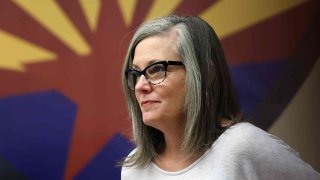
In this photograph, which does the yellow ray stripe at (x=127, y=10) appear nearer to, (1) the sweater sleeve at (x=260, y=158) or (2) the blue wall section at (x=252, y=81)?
(2) the blue wall section at (x=252, y=81)

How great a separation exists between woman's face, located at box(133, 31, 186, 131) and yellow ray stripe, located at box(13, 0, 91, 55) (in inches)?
26.3

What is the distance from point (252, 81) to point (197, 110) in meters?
0.82

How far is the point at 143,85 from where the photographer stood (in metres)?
0.93

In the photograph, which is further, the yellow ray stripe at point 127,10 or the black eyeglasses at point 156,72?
the yellow ray stripe at point 127,10

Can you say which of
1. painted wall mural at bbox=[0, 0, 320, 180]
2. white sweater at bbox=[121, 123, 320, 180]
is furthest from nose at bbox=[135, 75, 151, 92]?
painted wall mural at bbox=[0, 0, 320, 180]

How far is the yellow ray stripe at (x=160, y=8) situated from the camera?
1.61 m

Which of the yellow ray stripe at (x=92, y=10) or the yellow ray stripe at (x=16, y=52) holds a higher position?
the yellow ray stripe at (x=92, y=10)

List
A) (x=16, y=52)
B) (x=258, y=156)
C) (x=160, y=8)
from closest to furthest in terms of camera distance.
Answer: (x=258, y=156), (x=16, y=52), (x=160, y=8)

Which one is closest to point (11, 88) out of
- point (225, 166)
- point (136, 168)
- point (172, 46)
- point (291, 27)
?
point (136, 168)

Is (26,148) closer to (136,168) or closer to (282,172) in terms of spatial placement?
(136,168)

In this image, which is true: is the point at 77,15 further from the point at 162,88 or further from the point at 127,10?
the point at 162,88

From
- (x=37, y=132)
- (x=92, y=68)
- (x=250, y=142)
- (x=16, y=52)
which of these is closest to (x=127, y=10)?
(x=92, y=68)

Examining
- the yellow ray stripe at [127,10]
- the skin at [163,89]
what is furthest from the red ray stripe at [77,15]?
the skin at [163,89]

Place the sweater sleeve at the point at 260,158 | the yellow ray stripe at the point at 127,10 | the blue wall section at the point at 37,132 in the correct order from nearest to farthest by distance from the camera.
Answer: the sweater sleeve at the point at 260,158 < the blue wall section at the point at 37,132 < the yellow ray stripe at the point at 127,10
